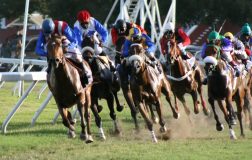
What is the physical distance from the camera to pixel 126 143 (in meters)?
13.5

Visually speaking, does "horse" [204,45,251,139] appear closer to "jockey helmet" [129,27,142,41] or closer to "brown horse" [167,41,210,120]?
"jockey helmet" [129,27,142,41]

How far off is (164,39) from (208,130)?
6.61 feet

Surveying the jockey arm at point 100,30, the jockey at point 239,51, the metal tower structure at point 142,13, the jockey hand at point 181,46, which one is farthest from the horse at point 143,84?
the metal tower structure at point 142,13

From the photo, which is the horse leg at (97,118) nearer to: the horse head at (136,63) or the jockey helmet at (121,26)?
the horse head at (136,63)

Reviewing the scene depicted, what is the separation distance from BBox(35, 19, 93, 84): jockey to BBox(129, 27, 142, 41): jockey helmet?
48.5 inches

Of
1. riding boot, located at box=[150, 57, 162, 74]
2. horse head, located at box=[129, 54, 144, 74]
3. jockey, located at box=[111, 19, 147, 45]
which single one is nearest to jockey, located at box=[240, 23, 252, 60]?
jockey, located at box=[111, 19, 147, 45]

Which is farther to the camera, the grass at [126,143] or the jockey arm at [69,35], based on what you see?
the jockey arm at [69,35]

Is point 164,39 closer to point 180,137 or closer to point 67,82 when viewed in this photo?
point 180,137

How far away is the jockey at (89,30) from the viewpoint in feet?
49.7

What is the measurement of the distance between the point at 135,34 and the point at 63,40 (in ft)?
6.76

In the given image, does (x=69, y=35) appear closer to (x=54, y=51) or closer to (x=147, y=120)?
(x=54, y=51)

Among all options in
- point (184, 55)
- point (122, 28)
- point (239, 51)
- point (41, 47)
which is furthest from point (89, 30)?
point (239, 51)

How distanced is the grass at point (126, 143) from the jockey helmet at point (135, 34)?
1792 millimetres

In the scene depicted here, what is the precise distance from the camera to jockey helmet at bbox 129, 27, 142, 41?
1474 cm
